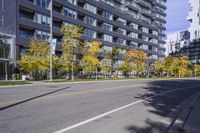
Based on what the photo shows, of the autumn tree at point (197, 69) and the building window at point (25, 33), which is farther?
the autumn tree at point (197, 69)

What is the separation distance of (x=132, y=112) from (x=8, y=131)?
5.37m

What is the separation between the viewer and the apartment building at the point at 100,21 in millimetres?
52375

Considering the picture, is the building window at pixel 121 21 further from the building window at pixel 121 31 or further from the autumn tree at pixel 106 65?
the autumn tree at pixel 106 65

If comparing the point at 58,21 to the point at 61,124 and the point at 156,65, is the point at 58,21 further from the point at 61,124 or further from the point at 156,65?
the point at 61,124

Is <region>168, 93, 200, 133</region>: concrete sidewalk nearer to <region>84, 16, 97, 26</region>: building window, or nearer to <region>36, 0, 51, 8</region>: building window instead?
<region>36, 0, 51, 8</region>: building window

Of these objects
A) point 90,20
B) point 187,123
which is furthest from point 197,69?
point 187,123

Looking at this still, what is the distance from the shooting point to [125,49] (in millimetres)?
88000

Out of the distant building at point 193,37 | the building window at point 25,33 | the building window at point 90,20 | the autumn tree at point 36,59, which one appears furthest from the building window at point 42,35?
the distant building at point 193,37

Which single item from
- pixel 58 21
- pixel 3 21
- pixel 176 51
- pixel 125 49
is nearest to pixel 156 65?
pixel 125 49

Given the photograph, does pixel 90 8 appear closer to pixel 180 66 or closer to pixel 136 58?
pixel 136 58

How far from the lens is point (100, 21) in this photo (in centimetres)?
7794

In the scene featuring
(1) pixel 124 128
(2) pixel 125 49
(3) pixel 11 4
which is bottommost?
(1) pixel 124 128

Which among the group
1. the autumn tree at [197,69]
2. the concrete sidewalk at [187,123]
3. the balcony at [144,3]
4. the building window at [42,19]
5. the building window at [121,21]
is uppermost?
A: the balcony at [144,3]

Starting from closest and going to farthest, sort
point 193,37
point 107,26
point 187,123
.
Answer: point 187,123 → point 107,26 → point 193,37
